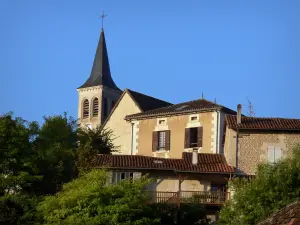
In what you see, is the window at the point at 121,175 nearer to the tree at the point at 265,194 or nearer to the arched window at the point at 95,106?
the tree at the point at 265,194

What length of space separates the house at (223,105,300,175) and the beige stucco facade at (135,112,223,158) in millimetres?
5328

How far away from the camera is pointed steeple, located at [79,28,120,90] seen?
73.2 m

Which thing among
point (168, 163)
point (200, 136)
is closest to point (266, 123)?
point (168, 163)

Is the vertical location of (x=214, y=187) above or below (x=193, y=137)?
below

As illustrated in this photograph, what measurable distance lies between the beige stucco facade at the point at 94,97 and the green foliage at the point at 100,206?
43.6 metres

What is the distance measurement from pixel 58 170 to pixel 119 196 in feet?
21.4

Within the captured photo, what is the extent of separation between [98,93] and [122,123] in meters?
26.5

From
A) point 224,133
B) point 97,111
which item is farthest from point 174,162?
point 97,111

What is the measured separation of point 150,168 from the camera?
106ft

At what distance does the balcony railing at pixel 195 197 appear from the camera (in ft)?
99.5

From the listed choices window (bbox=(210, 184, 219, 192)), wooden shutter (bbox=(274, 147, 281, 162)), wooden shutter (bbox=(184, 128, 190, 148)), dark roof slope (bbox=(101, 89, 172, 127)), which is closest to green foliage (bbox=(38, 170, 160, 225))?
window (bbox=(210, 184, 219, 192))

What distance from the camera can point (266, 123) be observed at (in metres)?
33.6

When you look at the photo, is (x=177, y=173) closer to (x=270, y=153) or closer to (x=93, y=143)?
(x=270, y=153)

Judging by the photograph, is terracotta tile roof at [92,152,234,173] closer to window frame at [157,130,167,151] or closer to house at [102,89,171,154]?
window frame at [157,130,167,151]
